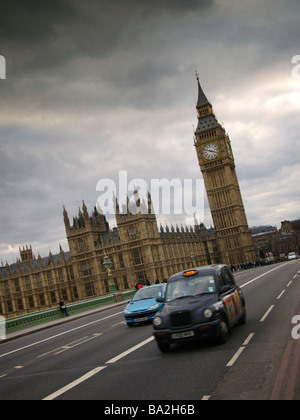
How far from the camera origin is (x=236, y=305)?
465 inches

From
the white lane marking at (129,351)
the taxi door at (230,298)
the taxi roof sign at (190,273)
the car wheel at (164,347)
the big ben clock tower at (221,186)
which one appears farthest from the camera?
the big ben clock tower at (221,186)

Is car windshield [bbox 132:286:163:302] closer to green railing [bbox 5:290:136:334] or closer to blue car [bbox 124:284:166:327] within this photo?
blue car [bbox 124:284:166:327]

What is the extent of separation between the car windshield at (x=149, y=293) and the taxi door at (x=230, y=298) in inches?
227

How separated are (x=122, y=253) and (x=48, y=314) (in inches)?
2045

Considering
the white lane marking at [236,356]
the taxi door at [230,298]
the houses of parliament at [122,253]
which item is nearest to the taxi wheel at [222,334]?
the taxi door at [230,298]

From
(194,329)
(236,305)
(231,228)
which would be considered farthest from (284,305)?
(231,228)

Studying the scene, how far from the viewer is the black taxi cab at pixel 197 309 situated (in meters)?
9.89

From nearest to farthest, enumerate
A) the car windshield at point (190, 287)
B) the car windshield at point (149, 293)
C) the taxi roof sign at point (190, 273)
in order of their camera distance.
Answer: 1. the car windshield at point (190, 287)
2. the taxi roof sign at point (190, 273)
3. the car windshield at point (149, 293)

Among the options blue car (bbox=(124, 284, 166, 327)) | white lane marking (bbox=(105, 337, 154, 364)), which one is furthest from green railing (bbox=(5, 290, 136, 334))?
white lane marking (bbox=(105, 337, 154, 364))

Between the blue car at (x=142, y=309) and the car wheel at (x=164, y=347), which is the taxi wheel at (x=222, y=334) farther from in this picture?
the blue car at (x=142, y=309)

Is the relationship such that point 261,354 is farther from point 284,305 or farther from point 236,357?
point 284,305

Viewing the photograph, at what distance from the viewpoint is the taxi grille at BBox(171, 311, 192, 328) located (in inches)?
392
